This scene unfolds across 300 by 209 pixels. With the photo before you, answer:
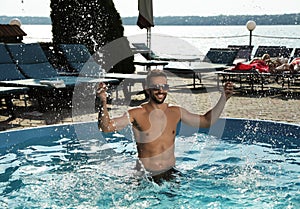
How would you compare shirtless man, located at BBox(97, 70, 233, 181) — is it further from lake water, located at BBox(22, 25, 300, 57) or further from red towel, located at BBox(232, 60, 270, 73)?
red towel, located at BBox(232, 60, 270, 73)

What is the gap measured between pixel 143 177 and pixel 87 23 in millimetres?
7294

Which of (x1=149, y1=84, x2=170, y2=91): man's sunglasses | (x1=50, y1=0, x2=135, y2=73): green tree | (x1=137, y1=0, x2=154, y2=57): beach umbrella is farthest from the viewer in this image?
(x1=137, y1=0, x2=154, y2=57): beach umbrella

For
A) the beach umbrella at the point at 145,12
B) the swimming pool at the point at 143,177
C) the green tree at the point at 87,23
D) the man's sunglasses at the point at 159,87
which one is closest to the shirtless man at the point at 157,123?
the man's sunglasses at the point at 159,87

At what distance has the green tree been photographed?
10734 millimetres

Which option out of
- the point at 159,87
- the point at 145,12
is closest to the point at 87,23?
the point at 145,12

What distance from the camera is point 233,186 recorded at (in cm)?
444

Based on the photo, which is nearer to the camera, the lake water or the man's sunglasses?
the man's sunglasses

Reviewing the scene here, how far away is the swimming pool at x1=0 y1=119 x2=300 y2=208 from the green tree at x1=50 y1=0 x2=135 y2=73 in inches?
194

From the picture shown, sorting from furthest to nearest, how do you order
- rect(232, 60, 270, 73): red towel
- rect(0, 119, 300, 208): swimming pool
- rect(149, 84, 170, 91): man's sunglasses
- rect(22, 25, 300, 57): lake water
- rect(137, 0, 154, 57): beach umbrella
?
1. rect(22, 25, 300, 57): lake water
2. rect(137, 0, 154, 57): beach umbrella
3. rect(232, 60, 270, 73): red towel
4. rect(0, 119, 300, 208): swimming pool
5. rect(149, 84, 170, 91): man's sunglasses

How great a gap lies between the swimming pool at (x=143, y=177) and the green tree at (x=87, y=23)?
4930 mm

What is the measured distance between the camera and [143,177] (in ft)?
13.9

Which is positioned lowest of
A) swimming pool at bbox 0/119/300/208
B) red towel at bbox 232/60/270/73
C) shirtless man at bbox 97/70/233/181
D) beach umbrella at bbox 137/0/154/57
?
swimming pool at bbox 0/119/300/208

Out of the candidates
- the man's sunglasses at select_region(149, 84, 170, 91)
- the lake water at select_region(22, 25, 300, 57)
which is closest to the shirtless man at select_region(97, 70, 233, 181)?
the man's sunglasses at select_region(149, 84, 170, 91)

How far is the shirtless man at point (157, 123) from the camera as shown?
399 cm
